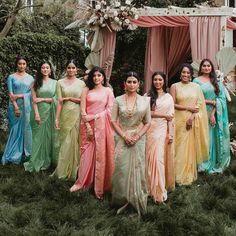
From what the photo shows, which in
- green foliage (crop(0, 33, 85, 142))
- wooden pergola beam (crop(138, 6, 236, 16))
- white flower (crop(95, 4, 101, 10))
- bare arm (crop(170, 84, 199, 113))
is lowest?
bare arm (crop(170, 84, 199, 113))

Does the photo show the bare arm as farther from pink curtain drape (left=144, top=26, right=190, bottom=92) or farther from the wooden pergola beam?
pink curtain drape (left=144, top=26, right=190, bottom=92)

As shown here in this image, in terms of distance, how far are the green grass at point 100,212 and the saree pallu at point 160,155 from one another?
157 mm

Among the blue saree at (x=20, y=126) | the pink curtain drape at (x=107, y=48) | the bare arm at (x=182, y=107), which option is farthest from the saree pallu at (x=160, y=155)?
the pink curtain drape at (x=107, y=48)

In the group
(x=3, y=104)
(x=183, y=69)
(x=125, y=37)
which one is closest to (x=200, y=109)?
(x=183, y=69)

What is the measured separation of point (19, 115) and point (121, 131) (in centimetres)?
263

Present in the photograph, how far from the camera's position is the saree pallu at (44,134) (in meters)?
6.81

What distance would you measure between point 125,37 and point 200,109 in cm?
688

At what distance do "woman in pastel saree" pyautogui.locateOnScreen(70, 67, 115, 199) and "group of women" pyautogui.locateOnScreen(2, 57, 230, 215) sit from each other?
1 cm

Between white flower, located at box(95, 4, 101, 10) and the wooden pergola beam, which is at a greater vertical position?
white flower, located at box(95, 4, 101, 10)

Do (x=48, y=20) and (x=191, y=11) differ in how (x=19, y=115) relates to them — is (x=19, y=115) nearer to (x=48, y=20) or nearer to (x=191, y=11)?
(x=191, y=11)

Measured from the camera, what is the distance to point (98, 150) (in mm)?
5703

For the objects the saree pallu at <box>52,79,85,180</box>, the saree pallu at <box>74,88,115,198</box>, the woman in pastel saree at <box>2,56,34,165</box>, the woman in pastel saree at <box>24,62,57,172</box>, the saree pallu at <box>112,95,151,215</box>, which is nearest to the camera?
the saree pallu at <box>112,95,151,215</box>

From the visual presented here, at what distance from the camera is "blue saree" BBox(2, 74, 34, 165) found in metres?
7.21

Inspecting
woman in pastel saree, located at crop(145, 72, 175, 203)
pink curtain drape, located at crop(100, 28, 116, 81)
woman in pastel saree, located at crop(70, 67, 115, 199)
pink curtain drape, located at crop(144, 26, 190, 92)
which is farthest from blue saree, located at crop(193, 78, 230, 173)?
pink curtain drape, located at crop(144, 26, 190, 92)
